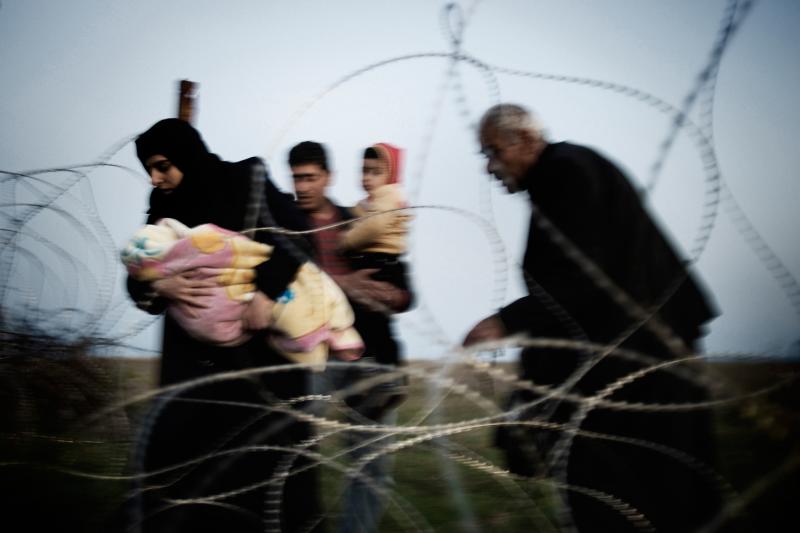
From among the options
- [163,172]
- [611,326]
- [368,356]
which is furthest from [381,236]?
[611,326]

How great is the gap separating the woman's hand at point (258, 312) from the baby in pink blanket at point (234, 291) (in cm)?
2

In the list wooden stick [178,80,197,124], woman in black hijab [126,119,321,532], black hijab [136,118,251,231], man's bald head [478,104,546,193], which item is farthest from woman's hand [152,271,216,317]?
man's bald head [478,104,546,193]

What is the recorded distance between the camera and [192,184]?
266 cm

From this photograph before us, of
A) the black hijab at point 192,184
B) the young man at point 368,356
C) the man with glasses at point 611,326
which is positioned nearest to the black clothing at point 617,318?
the man with glasses at point 611,326

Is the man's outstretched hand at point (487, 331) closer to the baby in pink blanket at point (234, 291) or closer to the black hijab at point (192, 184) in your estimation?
the baby in pink blanket at point (234, 291)

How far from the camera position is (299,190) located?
3.04 meters

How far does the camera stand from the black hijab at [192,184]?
8.63 feet

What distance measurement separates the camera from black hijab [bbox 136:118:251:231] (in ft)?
8.63

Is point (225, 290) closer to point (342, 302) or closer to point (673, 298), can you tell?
point (342, 302)

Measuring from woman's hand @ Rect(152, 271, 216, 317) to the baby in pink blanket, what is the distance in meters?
0.01

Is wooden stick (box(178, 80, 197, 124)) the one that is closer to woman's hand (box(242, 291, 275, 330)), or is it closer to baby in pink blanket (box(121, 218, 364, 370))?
baby in pink blanket (box(121, 218, 364, 370))

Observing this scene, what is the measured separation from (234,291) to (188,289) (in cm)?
15

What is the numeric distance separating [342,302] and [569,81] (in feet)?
4.19

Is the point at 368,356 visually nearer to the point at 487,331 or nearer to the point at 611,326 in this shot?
the point at 487,331
